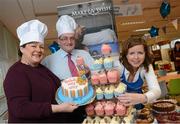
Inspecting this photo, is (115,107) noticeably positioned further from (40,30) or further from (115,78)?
(40,30)

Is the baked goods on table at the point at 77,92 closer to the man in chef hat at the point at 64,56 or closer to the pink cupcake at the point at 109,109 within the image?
the pink cupcake at the point at 109,109

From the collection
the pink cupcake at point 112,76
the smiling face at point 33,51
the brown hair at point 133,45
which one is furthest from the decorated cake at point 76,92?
the brown hair at point 133,45

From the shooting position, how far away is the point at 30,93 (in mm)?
1536

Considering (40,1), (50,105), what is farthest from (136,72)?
(40,1)

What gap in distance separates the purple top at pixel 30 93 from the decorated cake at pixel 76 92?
9 cm

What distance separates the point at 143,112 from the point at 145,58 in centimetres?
32

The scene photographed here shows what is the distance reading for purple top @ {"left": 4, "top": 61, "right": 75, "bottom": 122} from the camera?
1.45 m

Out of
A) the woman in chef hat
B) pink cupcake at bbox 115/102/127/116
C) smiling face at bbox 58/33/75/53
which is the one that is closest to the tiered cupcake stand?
pink cupcake at bbox 115/102/127/116

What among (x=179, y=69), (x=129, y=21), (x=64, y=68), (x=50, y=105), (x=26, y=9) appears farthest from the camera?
(x=129, y=21)

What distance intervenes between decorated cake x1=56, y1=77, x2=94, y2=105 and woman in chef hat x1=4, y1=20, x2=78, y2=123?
45 mm

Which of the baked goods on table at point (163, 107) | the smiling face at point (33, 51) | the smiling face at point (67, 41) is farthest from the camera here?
the smiling face at point (67, 41)

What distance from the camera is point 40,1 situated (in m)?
4.28

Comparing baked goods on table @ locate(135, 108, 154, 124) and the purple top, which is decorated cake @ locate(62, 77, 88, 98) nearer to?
the purple top

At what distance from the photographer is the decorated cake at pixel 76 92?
4.85 feet
